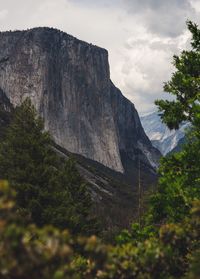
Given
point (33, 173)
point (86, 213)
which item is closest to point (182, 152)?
point (33, 173)

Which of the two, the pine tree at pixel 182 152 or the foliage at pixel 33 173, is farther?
the foliage at pixel 33 173

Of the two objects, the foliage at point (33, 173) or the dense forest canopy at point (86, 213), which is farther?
the foliage at point (33, 173)

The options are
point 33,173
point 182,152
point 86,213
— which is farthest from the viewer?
point 86,213

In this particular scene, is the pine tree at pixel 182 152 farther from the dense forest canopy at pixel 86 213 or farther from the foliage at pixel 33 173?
the foliage at pixel 33 173

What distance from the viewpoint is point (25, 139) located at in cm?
2934

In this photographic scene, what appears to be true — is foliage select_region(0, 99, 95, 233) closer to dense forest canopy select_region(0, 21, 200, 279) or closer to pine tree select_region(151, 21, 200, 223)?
dense forest canopy select_region(0, 21, 200, 279)

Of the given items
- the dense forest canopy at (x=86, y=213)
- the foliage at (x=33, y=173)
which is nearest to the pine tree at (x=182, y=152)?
the dense forest canopy at (x=86, y=213)

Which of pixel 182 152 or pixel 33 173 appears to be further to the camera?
pixel 33 173

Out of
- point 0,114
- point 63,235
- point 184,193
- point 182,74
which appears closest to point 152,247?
point 63,235

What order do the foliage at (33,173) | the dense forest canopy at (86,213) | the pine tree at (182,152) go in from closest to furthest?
the dense forest canopy at (86,213)
the pine tree at (182,152)
the foliage at (33,173)

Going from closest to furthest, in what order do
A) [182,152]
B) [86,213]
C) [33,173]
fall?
[182,152] < [33,173] < [86,213]

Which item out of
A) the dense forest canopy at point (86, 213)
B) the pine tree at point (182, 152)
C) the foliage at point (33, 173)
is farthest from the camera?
the foliage at point (33, 173)

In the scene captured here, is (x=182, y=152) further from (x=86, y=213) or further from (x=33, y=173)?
(x=86, y=213)

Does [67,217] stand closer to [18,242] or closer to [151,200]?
[151,200]
